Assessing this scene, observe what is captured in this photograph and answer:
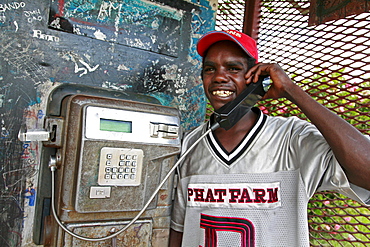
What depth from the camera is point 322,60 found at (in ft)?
4.89

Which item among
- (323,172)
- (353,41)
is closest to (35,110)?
(323,172)

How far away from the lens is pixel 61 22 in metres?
1.29

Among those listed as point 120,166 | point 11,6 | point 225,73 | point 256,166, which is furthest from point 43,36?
point 256,166

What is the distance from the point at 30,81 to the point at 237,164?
2.68ft

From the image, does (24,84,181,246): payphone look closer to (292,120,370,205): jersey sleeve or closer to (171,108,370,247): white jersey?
(171,108,370,247): white jersey

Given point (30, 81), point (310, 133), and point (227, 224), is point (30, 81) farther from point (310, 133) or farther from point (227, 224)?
point (310, 133)

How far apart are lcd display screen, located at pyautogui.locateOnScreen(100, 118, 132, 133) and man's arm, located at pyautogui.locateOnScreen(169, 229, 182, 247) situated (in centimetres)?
55

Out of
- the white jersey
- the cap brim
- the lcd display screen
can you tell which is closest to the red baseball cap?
the cap brim

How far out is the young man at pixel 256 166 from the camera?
1.00 meters

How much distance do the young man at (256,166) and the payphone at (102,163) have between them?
0.19 metres

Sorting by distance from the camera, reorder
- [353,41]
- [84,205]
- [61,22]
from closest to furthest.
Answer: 1. [84,205]
2. [61,22]
3. [353,41]

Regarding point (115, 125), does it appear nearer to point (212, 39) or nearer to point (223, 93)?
point (223, 93)

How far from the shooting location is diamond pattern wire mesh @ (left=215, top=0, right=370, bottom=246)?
136 cm

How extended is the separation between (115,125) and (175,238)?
609 mm
